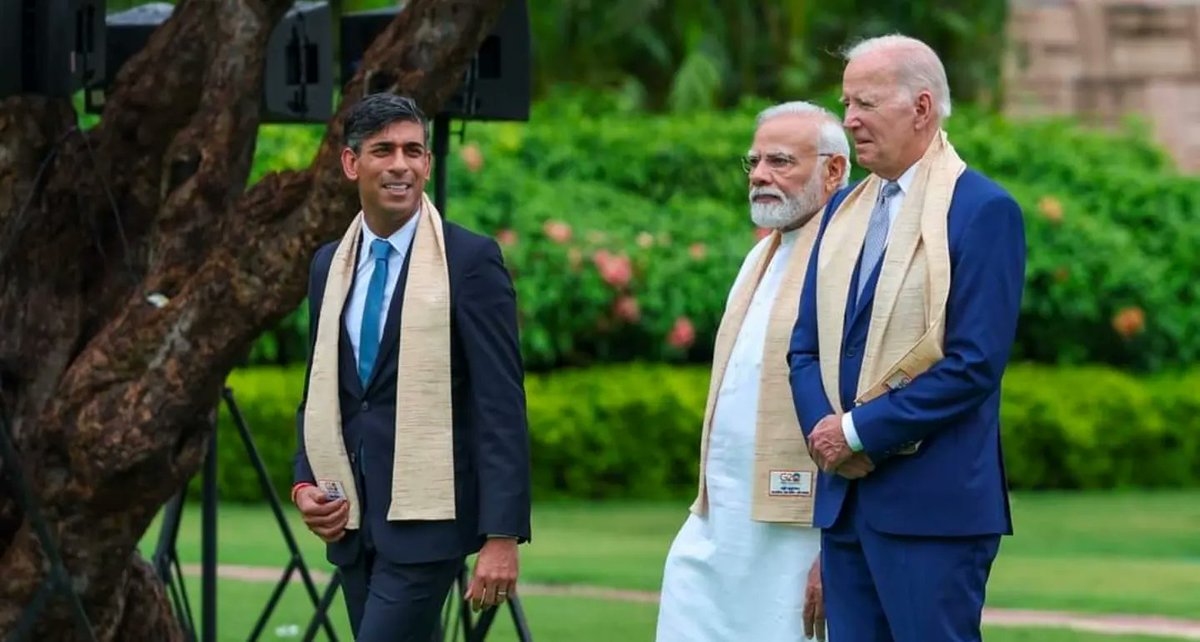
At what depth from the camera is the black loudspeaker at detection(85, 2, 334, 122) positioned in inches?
341

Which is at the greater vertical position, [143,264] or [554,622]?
[143,264]

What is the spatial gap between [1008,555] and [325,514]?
26.9 ft

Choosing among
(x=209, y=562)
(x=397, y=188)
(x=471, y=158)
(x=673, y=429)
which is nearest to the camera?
(x=397, y=188)

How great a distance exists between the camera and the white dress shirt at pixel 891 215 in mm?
5336

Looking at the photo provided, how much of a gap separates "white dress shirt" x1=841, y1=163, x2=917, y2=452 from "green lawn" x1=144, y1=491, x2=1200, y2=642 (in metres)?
4.67

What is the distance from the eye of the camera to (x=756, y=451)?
6035mm

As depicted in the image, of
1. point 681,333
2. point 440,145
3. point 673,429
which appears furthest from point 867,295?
point 681,333

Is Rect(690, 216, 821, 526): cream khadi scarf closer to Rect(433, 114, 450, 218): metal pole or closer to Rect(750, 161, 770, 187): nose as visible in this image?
Rect(750, 161, 770, 187): nose

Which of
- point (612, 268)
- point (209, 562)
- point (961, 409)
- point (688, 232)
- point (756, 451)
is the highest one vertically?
point (961, 409)

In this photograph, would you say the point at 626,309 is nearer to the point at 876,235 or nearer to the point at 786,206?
the point at 786,206

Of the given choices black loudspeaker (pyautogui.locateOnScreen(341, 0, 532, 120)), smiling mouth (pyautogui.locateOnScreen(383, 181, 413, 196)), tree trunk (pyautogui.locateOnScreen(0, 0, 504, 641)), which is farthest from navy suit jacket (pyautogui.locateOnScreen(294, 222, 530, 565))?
black loudspeaker (pyautogui.locateOnScreen(341, 0, 532, 120))

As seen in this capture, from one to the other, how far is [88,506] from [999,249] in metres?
3.21

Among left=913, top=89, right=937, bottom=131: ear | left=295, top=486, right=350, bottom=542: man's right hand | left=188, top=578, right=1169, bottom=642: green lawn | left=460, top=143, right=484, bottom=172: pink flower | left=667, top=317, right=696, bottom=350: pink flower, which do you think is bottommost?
left=188, top=578, right=1169, bottom=642: green lawn

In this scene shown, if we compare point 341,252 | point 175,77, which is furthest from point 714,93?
point 341,252
